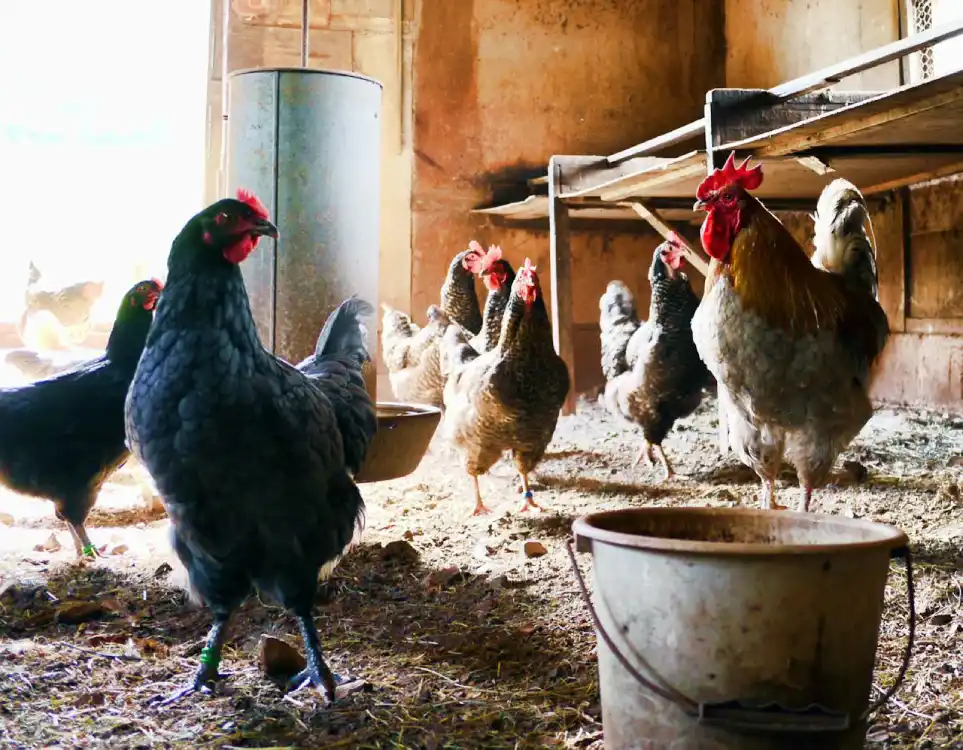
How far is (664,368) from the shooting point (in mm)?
5938

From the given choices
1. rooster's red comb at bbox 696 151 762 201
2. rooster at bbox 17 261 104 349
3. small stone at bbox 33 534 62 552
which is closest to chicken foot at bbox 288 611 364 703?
small stone at bbox 33 534 62 552

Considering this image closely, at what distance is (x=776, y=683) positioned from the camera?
5.88ft

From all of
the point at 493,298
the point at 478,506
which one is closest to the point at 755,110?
the point at 493,298

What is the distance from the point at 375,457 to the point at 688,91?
790 centimetres

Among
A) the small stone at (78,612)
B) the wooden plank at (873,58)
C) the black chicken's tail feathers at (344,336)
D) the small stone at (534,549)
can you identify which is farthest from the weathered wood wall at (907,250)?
the small stone at (78,612)

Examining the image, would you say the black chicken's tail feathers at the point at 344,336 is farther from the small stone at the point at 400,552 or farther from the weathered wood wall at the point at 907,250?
the weathered wood wall at the point at 907,250

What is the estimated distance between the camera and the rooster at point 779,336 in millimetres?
4059

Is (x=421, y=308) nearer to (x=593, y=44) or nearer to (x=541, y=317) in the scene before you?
(x=593, y=44)

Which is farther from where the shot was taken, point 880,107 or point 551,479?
point 551,479

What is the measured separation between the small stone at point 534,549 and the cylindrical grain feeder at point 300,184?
135 cm

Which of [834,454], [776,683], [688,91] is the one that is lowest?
[776,683]

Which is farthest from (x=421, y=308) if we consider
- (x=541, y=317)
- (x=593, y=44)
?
(x=541, y=317)

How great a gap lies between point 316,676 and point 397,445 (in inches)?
84.0

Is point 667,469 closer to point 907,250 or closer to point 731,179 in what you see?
point 731,179
